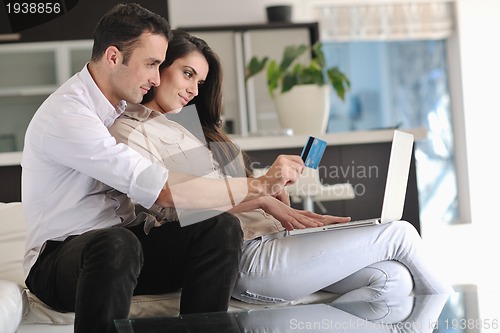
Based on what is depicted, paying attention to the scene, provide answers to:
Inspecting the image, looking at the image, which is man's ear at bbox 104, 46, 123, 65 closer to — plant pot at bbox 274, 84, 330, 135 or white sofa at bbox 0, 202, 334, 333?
white sofa at bbox 0, 202, 334, 333

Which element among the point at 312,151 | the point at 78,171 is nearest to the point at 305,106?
the point at 312,151

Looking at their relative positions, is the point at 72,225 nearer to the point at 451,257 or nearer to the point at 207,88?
the point at 207,88

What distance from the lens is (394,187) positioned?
2039mm

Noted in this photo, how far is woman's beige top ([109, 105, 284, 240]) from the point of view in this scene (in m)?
2.14

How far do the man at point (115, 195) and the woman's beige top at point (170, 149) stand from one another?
0.06 meters

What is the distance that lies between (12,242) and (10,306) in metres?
0.52

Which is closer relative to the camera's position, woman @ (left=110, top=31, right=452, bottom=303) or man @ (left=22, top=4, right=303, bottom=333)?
man @ (left=22, top=4, right=303, bottom=333)

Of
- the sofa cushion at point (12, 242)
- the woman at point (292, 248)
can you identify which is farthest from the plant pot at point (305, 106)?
the sofa cushion at point (12, 242)

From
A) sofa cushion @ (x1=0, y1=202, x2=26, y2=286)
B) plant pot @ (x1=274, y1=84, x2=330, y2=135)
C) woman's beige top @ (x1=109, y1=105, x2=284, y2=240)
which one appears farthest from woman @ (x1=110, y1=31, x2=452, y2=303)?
plant pot @ (x1=274, y1=84, x2=330, y2=135)

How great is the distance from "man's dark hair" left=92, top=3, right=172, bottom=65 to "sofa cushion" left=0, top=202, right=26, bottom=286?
634 millimetres

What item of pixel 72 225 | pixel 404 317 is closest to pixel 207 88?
pixel 72 225

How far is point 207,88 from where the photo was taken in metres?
2.48

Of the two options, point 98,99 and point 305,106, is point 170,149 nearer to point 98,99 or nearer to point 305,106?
point 98,99

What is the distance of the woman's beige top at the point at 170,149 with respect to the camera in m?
2.14
